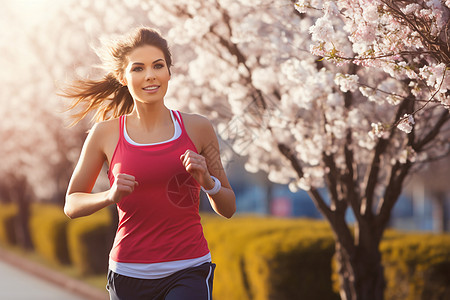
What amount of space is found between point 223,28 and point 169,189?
135 inches

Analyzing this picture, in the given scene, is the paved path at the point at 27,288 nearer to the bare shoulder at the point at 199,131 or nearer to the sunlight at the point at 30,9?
the sunlight at the point at 30,9

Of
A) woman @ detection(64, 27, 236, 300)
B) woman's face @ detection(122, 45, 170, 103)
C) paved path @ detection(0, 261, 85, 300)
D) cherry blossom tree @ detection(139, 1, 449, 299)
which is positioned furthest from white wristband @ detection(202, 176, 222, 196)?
paved path @ detection(0, 261, 85, 300)

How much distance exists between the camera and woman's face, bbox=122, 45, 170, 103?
3500 millimetres

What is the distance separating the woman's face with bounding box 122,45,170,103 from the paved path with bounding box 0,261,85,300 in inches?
347

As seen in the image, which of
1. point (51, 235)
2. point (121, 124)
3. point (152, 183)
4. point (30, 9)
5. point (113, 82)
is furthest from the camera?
point (51, 235)

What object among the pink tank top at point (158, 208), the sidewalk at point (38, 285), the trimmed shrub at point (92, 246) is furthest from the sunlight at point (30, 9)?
the pink tank top at point (158, 208)

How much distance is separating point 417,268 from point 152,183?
4.06 m

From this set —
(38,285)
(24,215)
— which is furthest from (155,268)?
(24,215)

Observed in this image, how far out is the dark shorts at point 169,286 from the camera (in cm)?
334

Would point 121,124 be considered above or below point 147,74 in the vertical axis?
below

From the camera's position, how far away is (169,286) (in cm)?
337

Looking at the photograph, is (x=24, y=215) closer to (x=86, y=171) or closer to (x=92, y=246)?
(x=92, y=246)

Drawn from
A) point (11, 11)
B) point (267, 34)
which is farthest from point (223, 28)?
point (11, 11)

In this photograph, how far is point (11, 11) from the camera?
55.0 feet
